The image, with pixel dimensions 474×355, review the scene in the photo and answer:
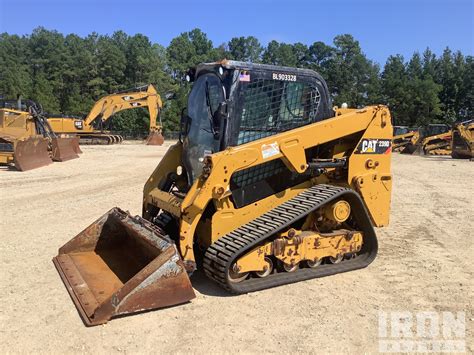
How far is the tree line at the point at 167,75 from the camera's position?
48.3m

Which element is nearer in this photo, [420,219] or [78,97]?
[420,219]

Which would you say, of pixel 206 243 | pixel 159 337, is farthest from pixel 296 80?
pixel 159 337

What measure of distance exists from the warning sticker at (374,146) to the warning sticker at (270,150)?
1280 mm

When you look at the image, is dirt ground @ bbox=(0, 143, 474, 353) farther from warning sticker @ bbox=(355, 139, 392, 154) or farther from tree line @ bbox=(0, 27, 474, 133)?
tree line @ bbox=(0, 27, 474, 133)

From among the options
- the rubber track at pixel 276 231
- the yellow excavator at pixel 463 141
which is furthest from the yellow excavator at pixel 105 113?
the rubber track at pixel 276 231

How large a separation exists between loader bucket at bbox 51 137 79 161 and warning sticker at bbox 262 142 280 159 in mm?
14234

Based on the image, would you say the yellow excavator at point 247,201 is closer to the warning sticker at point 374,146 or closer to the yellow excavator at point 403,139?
the warning sticker at point 374,146

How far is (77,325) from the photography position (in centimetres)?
374

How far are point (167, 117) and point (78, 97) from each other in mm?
11678

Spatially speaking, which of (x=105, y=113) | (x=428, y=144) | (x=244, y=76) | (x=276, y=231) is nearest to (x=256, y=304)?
(x=276, y=231)

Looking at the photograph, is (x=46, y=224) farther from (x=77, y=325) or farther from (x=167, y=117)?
(x=167, y=117)

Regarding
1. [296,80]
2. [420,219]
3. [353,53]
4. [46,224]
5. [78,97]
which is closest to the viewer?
[296,80]

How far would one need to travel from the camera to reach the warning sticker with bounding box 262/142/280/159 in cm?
457

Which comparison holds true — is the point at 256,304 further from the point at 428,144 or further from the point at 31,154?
the point at 428,144
